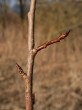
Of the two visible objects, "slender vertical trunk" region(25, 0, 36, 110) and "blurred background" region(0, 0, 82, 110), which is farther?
"blurred background" region(0, 0, 82, 110)

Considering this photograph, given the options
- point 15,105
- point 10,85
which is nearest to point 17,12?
point 10,85

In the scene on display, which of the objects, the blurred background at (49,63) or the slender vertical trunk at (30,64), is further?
the blurred background at (49,63)

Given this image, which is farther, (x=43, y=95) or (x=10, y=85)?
(x=10, y=85)

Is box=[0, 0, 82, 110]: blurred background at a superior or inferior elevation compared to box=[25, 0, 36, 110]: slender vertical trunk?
inferior

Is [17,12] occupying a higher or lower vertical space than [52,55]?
lower

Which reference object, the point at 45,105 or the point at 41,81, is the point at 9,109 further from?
the point at 41,81

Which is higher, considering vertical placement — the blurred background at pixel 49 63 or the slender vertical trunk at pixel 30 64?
the slender vertical trunk at pixel 30 64

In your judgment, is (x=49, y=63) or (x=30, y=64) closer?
(x=30, y=64)

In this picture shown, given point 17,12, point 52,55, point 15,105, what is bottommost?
point 17,12
